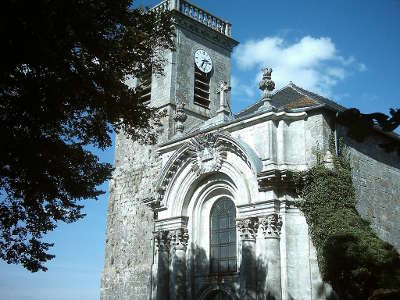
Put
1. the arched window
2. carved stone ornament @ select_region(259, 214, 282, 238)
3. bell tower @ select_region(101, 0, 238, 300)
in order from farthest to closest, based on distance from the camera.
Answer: bell tower @ select_region(101, 0, 238, 300) < the arched window < carved stone ornament @ select_region(259, 214, 282, 238)

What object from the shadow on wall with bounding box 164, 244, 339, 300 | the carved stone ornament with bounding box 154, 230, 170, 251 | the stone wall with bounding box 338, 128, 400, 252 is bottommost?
the shadow on wall with bounding box 164, 244, 339, 300

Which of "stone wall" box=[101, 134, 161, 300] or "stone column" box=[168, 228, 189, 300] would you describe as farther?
"stone wall" box=[101, 134, 161, 300]

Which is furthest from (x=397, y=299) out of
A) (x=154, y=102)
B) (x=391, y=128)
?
(x=154, y=102)

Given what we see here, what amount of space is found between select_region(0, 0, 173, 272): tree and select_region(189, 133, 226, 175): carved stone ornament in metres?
5.91

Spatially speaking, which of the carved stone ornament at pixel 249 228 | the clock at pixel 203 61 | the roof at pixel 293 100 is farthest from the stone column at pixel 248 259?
the clock at pixel 203 61

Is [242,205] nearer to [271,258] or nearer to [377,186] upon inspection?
[271,258]

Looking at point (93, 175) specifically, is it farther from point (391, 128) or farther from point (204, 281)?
point (391, 128)

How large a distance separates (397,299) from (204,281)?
6759mm

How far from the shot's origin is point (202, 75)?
25.5 m

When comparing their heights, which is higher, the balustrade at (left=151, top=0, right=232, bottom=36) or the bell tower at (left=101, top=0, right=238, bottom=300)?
the balustrade at (left=151, top=0, right=232, bottom=36)

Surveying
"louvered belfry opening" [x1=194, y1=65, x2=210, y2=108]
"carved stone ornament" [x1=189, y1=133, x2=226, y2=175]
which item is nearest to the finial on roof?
"carved stone ornament" [x1=189, y1=133, x2=226, y2=175]

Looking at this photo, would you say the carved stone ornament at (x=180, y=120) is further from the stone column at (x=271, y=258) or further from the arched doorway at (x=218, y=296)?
the arched doorway at (x=218, y=296)

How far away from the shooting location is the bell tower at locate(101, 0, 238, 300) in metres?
21.7

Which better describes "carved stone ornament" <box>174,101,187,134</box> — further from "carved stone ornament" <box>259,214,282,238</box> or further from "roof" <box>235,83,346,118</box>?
"carved stone ornament" <box>259,214,282,238</box>
